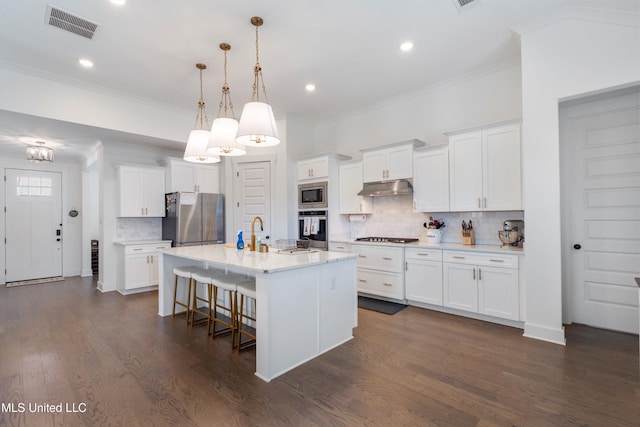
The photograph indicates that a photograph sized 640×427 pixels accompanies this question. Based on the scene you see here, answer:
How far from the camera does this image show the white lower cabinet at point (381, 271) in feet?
13.7

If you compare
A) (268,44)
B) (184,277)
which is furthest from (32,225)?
(268,44)

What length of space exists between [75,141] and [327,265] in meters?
5.05

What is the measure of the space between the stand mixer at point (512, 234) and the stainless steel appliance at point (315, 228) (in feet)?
8.21

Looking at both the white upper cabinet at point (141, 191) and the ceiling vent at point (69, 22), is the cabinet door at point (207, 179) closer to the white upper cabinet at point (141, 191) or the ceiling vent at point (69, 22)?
the white upper cabinet at point (141, 191)

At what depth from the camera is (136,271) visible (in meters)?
5.07

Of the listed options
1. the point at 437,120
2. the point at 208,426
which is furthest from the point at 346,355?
the point at 437,120

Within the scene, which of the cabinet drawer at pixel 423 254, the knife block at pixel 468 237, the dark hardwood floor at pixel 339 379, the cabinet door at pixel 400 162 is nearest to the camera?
the dark hardwood floor at pixel 339 379

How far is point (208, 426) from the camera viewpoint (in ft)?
6.00

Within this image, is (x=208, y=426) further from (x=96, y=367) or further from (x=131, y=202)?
(x=131, y=202)

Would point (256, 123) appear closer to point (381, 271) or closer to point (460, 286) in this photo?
point (381, 271)


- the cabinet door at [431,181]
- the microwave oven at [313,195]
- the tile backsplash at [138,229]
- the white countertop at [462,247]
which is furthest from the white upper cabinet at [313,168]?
the tile backsplash at [138,229]

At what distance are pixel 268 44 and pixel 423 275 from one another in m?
3.30

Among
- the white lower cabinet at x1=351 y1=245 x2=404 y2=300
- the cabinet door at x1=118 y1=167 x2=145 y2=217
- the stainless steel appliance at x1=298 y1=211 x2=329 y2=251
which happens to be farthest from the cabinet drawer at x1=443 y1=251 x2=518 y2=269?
the cabinet door at x1=118 y1=167 x2=145 y2=217

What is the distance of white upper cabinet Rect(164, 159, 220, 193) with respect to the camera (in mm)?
5504
